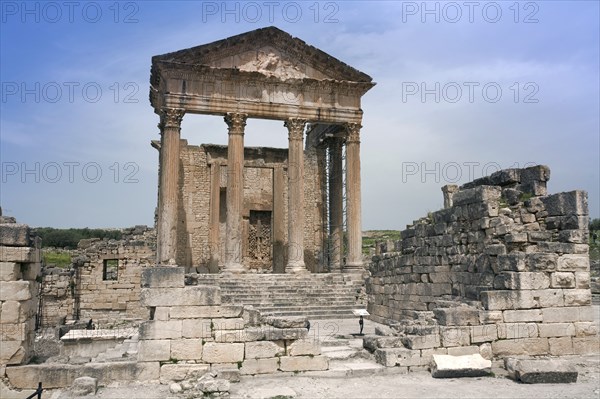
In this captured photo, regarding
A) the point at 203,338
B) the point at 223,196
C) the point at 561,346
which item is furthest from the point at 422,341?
the point at 223,196

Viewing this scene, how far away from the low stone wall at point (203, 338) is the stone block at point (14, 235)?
191 centimetres

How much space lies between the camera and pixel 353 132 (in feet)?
83.5

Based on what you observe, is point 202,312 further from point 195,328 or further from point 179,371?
point 179,371

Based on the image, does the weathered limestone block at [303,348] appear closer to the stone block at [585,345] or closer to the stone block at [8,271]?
the stone block at [8,271]

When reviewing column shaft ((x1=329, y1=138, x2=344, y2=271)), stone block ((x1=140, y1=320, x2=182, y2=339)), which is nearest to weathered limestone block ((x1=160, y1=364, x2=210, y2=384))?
stone block ((x1=140, y1=320, x2=182, y2=339))

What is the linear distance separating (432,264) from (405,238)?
180cm

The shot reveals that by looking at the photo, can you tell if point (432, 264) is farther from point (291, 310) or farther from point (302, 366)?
point (291, 310)

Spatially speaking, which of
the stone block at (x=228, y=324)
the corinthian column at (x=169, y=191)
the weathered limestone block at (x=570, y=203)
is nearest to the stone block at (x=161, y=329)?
the stone block at (x=228, y=324)

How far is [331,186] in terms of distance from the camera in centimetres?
2802

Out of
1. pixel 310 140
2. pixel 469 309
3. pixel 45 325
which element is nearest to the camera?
pixel 469 309

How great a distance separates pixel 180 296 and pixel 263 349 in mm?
1605

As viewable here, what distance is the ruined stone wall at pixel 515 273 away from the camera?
378 inches

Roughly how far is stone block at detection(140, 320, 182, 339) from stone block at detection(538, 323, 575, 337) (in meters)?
6.37

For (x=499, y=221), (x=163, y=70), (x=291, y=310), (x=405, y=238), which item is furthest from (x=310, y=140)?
(x=499, y=221)
